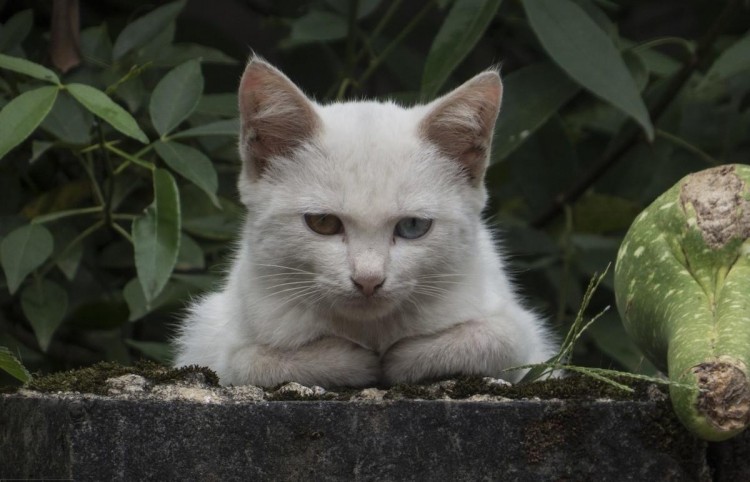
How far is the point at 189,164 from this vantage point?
267 centimetres

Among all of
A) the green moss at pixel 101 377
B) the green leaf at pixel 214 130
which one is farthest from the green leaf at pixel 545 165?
the green moss at pixel 101 377

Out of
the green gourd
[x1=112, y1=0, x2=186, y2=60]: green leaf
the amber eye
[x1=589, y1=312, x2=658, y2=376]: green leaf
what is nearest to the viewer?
the green gourd

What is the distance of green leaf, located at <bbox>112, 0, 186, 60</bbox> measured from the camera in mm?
3096

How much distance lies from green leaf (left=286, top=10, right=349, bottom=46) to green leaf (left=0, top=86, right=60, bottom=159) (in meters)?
1.07

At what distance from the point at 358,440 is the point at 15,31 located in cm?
181

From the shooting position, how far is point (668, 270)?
6.10ft

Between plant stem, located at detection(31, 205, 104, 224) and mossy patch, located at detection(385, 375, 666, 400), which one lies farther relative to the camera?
plant stem, located at detection(31, 205, 104, 224)

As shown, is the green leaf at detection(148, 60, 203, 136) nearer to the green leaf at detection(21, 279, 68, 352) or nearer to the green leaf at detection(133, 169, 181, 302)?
the green leaf at detection(133, 169, 181, 302)

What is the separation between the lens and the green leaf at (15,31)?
292 centimetres

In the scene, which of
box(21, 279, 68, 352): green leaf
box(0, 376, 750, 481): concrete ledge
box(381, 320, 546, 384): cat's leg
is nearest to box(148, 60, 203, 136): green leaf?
box(21, 279, 68, 352): green leaf

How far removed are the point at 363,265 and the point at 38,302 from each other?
119cm

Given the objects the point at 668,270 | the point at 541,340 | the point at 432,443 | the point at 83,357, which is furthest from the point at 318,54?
the point at 432,443

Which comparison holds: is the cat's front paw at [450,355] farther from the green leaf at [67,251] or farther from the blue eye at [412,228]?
the green leaf at [67,251]

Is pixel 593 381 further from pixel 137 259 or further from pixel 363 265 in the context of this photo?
pixel 137 259
